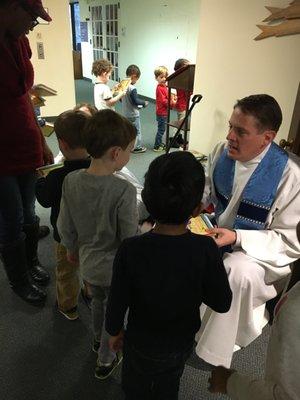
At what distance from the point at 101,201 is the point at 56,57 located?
5.05m

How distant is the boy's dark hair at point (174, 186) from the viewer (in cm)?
79

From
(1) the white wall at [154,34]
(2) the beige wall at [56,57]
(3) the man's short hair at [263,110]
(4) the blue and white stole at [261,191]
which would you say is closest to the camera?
(3) the man's short hair at [263,110]

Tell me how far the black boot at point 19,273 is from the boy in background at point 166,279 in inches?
37.4

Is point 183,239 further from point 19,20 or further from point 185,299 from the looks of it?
point 19,20

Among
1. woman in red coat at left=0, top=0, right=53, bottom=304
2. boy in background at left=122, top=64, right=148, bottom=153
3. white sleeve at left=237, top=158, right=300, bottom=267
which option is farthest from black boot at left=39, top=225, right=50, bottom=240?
boy in background at left=122, top=64, right=148, bottom=153

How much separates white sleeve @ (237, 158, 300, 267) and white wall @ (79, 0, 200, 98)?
211 inches

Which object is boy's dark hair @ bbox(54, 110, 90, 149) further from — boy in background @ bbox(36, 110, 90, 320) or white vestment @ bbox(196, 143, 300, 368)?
white vestment @ bbox(196, 143, 300, 368)

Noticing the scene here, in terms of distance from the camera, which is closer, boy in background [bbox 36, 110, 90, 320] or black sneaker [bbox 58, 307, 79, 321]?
boy in background [bbox 36, 110, 90, 320]

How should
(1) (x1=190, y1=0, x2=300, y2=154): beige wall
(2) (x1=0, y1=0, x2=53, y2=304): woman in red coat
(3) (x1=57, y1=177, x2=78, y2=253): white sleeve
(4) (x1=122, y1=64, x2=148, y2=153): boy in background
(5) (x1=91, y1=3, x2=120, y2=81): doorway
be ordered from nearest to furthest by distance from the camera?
(3) (x1=57, y1=177, x2=78, y2=253): white sleeve, (2) (x1=0, y1=0, x2=53, y2=304): woman in red coat, (1) (x1=190, y1=0, x2=300, y2=154): beige wall, (4) (x1=122, y1=64, x2=148, y2=153): boy in background, (5) (x1=91, y1=3, x2=120, y2=81): doorway

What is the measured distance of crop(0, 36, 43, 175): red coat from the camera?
143 cm

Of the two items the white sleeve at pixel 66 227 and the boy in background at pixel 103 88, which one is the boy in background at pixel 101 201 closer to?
the white sleeve at pixel 66 227

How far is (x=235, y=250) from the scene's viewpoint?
160 centimetres

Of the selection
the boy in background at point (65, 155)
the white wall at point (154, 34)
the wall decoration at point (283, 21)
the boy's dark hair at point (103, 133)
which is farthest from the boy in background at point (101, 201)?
the white wall at point (154, 34)

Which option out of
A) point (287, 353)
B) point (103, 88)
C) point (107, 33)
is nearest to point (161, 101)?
point (103, 88)
